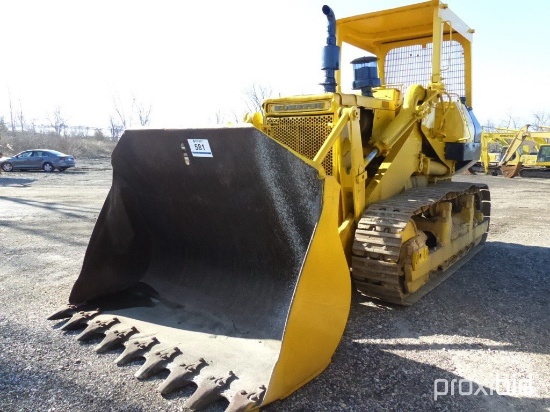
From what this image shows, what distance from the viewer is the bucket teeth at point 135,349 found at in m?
3.45

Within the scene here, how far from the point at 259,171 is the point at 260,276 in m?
1.01

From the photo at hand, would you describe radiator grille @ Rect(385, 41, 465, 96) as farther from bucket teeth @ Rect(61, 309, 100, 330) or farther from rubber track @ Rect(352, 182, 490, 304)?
bucket teeth @ Rect(61, 309, 100, 330)

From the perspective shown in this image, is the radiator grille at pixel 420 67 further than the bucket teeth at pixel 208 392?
Yes

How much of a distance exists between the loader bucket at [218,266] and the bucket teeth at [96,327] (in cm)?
1

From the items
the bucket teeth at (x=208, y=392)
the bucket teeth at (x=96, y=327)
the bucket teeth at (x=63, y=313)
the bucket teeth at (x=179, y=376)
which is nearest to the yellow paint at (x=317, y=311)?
the bucket teeth at (x=208, y=392)

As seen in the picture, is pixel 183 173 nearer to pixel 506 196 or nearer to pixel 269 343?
pixel 269 343

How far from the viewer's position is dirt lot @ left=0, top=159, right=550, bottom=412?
9.91 feet

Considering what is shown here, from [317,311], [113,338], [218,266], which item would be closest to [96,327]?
[113,338]

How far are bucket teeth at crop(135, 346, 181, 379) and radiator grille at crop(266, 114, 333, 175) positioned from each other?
7.54ft

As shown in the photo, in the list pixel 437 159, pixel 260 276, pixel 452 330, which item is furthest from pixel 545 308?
pixel 260 276
